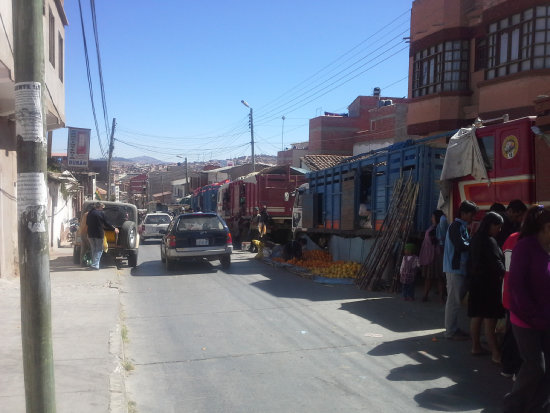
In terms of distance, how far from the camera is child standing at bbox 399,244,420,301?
8938 millimetres

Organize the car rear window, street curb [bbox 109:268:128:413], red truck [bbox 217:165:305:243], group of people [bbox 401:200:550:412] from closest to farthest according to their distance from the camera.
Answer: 1. group of people [bbox 401:200:550:412]
2. street curb [bbox 109:268:128:413]
3. the car rear window
4. red truck [bbox 217:165:305:243]

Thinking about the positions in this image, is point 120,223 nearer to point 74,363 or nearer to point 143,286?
point 143,286

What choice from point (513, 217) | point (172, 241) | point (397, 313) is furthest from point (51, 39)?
point (513, 217)

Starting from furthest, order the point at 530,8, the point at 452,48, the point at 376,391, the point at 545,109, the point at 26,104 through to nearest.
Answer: the point at 452,48 → the point at 530,8 → the point at 545,109 → the point at 376,391 → the point at 26,104

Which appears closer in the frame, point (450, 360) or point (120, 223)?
point (450, 360)

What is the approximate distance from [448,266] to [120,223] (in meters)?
11.6

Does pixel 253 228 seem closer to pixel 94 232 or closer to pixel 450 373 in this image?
pixel 94 232

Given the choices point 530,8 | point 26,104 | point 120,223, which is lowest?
point 120,223

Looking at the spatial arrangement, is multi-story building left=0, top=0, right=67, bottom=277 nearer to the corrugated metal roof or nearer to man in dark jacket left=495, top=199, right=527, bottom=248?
man in dark jacket left=495, top=199, right=527, bottom=248

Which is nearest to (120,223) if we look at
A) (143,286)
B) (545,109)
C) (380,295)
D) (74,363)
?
(143,286)

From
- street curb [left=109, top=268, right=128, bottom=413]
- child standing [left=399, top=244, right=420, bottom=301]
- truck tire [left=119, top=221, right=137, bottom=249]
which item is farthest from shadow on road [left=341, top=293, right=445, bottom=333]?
truck tire [left=119, top=221, right=137, bottom=249]

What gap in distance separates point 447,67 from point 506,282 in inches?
567

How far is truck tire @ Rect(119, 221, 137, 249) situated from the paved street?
13.7ft

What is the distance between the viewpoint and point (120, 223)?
51.0 feet
